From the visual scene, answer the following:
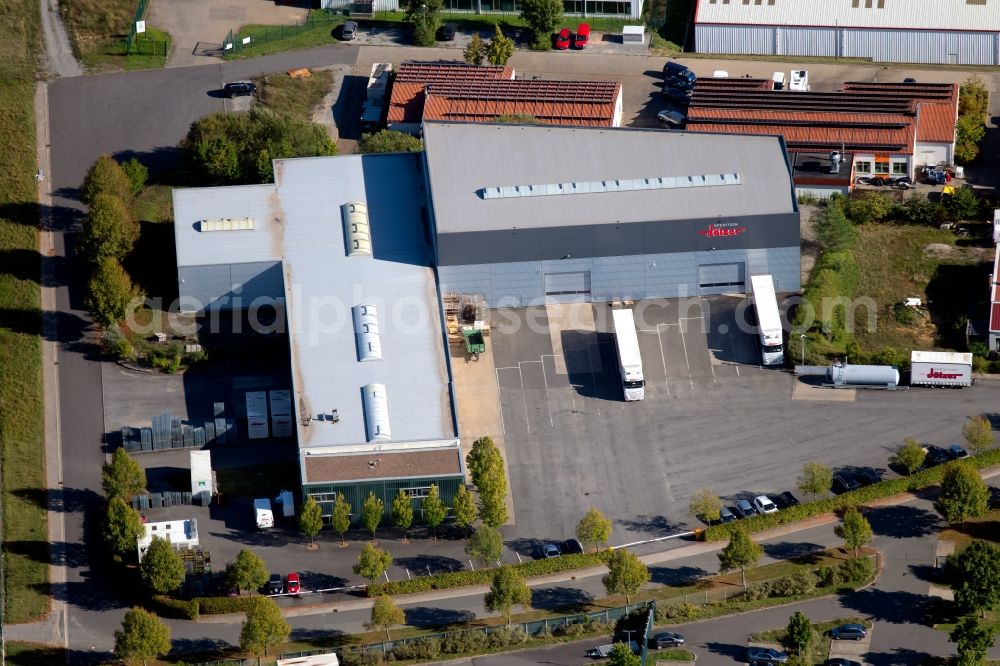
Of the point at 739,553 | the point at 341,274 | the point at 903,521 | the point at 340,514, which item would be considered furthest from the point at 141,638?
the point at 903,521

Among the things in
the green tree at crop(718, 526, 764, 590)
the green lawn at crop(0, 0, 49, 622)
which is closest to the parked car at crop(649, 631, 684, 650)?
the green tree at crop(718, 526, 764, 590)

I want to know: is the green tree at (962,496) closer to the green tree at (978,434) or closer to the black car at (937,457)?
the green tree at (978,434)

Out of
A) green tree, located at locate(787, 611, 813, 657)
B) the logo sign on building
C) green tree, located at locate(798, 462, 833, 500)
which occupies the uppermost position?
the logo sign on building

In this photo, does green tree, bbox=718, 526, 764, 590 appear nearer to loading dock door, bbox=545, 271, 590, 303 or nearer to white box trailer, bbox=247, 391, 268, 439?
loading dock door, bbox=545, 271, 590, 303

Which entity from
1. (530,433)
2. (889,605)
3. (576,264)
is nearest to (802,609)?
(889,605)

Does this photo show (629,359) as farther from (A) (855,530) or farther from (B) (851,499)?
(A) (855,530)

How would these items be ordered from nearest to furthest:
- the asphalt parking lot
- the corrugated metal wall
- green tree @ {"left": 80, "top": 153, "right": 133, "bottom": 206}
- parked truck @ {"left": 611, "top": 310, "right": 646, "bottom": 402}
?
the asphalt parking lot → parked truck @ {"left": 611, "top": 310, "right": 646, "bottom": 402} → the corrugated metal wall → green tree @ {"left": 80, "top": 153, "right": 133, "bottom": 206}

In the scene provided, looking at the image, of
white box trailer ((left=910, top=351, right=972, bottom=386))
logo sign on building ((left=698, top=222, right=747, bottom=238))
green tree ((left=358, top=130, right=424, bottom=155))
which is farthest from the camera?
green tree ((left=358, top=130, right=424, bottom=155))
